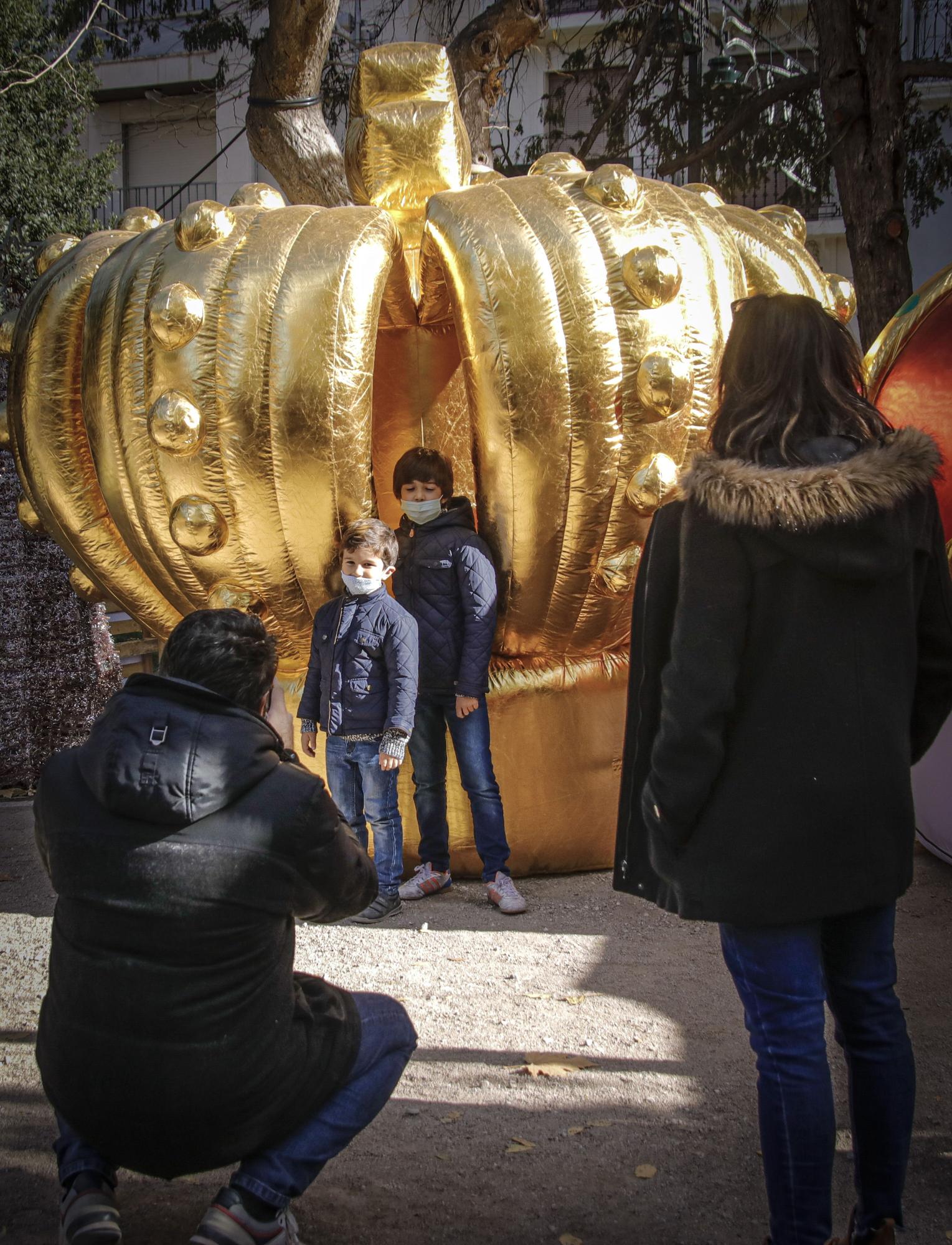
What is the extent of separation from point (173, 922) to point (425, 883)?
265 centimetres

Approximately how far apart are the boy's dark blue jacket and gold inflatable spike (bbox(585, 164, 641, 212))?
1.57 metres

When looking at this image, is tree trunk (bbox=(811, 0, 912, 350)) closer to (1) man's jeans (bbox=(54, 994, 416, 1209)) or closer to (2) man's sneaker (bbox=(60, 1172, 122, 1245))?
(1) man's jeans (bbox=(54, 994, 416, 1209))

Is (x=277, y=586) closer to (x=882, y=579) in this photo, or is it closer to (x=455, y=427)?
(x=455, y=427)

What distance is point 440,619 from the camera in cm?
441

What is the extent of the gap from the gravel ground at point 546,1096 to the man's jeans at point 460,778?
0.74 feet

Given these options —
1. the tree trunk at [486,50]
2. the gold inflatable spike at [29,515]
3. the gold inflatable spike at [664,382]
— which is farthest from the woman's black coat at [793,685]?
the tree trunk at [486,50]

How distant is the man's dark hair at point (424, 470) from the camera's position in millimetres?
4465

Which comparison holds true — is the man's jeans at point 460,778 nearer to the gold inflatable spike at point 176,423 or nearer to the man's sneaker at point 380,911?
the man's sneaker at point 380,911

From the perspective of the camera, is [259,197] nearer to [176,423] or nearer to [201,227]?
[201,227]

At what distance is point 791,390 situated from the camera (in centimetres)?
205

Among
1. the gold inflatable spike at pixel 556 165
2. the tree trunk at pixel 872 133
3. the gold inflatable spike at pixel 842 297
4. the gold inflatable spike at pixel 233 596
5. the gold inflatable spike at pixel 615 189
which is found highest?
the tree trunk at pixel 872 133

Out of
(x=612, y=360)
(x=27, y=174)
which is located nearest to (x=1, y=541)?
(x=612, y=360)

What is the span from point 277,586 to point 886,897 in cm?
272

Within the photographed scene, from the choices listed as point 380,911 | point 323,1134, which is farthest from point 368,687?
point 323,1134
